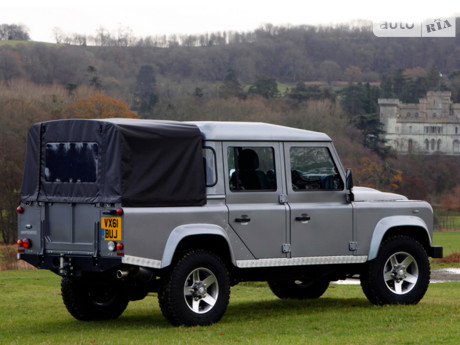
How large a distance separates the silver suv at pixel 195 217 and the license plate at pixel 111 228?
1cm

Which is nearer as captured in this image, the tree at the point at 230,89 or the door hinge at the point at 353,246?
the door hinge at the point at 353,246

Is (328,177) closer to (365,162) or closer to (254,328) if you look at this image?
(254,328)

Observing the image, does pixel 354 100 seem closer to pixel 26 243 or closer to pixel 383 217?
pixel 383 217

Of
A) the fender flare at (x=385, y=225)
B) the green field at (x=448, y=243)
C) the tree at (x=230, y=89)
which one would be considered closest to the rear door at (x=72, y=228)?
the fender flare at (x=385, y=225)

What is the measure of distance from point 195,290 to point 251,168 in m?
1.75

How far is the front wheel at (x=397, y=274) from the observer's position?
12.8 m

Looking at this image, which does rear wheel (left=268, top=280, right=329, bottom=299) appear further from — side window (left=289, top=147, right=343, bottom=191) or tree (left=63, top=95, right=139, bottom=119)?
tree (left=63, top=95, right=139, bottom=119)

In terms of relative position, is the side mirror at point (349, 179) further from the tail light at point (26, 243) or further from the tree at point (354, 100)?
the tree at point (354, 100)

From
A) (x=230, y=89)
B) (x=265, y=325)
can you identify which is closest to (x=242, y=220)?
(x=265, y=325)

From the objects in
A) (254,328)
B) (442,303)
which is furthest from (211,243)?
(442,303)

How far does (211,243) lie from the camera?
1152cm

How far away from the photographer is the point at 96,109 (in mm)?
82125

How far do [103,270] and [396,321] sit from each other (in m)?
3.60

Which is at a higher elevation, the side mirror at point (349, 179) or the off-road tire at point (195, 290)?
the side mirror at point (349, 179)
